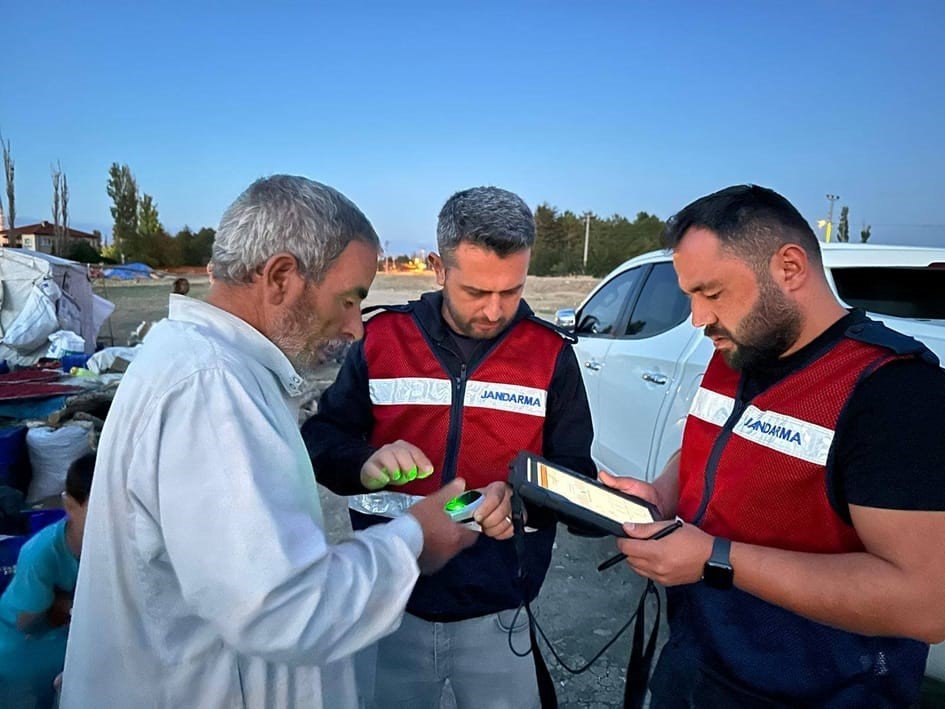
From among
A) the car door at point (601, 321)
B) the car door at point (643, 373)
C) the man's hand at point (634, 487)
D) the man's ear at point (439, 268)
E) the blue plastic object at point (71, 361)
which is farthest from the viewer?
the blue plastic object at point (71, 361)

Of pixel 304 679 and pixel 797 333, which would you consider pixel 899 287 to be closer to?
pixel 797 333

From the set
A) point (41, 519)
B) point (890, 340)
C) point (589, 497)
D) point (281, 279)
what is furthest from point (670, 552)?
point (41, 519)

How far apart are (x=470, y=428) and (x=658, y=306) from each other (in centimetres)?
257

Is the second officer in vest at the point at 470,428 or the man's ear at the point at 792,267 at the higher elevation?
the man's ear at the point at 792,267

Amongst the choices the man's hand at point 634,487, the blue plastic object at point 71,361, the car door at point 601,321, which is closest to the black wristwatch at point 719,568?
the man's hand at point 634,487

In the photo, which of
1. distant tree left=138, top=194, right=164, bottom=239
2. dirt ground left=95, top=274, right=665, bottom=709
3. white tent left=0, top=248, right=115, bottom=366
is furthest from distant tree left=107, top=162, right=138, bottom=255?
dirt ground left=95, top=274, right=665, bottom=709

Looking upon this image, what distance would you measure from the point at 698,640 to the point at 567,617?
214cm

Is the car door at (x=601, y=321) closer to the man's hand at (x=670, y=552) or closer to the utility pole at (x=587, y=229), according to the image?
the man's hand at (x=670, y=552)

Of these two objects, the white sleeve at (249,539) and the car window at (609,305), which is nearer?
the white sleeve at (249,539)

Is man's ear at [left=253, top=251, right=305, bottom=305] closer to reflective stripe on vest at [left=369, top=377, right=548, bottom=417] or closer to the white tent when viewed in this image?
reflective stripe on vest at [left=369, top=377, right=548, bottom=417]

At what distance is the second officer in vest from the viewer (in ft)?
6.04

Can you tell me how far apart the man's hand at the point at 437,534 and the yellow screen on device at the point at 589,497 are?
0.23m

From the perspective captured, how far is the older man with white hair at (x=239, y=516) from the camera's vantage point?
96 cm

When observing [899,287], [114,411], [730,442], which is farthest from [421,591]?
[899,287]
